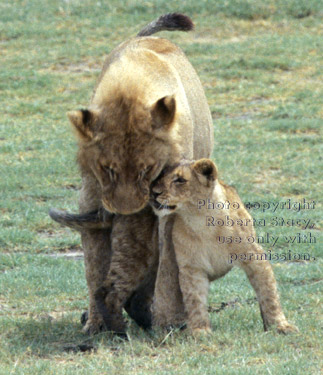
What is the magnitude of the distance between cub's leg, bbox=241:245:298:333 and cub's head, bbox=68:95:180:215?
716 millimetres

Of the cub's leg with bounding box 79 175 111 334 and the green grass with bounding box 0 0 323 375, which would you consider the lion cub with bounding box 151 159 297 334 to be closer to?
the green grass with bounding box 0 0 323 375

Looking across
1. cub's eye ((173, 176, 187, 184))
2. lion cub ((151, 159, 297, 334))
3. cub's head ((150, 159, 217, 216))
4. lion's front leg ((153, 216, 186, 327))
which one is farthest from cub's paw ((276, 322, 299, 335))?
cub's eye ((173, 176, 187, 184))

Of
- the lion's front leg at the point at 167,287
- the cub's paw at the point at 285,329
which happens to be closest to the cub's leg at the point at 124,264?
the lion's front leg at the point at 167,287

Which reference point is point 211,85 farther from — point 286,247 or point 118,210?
point 118,210

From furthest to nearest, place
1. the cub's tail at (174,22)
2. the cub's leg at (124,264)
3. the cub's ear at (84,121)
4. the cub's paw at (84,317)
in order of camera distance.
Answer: the cub's tail at (174,22) < the cub's paw at (84,317) < the cub's leg at (124,264) < the cub's ear at (84,121)

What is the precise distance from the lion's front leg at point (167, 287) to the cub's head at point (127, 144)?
519mm

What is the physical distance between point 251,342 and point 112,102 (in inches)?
57.8

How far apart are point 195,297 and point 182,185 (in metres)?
0.63

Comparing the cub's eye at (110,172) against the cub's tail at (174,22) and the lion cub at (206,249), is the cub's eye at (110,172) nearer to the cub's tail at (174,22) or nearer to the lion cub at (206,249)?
the lion cub at (206,249)

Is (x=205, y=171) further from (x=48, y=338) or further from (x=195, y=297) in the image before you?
(x=48, y=338)

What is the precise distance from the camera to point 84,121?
4953 millimetres

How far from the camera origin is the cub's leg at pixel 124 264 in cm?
533

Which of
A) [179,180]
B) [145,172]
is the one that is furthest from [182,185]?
[145,172]

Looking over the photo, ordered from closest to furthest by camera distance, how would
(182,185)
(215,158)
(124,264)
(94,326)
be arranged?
(182,185) < (124,264) < (94,326) < (215,158)
